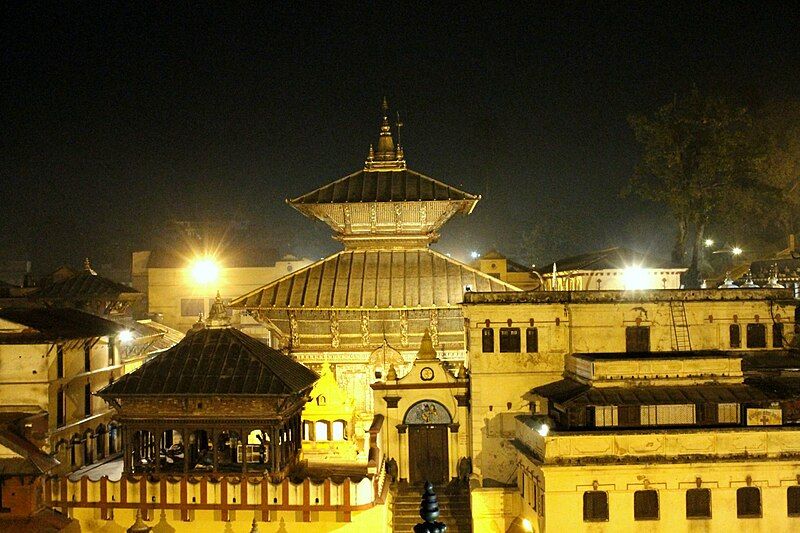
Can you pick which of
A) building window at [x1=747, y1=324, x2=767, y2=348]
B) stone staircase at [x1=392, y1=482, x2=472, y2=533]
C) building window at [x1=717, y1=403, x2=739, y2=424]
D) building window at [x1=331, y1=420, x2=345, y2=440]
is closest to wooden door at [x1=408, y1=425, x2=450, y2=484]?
stone staircase at [x1=392, y1=482, x2=472, y2=533]

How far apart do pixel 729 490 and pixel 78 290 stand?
39.0 m

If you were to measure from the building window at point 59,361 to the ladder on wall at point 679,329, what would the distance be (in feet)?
75.7

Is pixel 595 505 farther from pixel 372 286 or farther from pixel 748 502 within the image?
pixel 372 286

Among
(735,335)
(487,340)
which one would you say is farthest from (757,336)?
(487,340)

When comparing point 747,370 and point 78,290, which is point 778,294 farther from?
point 78,290

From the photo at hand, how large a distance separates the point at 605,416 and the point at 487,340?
547 centimetres

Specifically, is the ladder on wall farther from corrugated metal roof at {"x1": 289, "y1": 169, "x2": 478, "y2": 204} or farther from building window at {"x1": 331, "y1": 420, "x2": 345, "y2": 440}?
building window at {"x1": 331, "y1": 420, "x2": 345, "y2": 440}

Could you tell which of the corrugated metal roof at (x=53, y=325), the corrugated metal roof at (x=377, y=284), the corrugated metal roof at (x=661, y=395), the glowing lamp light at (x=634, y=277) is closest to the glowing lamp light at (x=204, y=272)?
the corrugated metal roof at (x=53, y=325)

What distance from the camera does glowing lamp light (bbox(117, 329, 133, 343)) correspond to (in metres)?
43.6

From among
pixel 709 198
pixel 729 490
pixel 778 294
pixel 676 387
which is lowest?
pixel 729 490

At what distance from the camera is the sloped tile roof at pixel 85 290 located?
5339 cm

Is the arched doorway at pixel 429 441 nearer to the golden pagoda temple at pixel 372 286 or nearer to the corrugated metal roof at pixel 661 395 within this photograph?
the golden pagoda temple at pixel 372 286

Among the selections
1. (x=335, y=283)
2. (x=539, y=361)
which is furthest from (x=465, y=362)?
(x=335, y=283)

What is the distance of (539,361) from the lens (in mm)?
33500
